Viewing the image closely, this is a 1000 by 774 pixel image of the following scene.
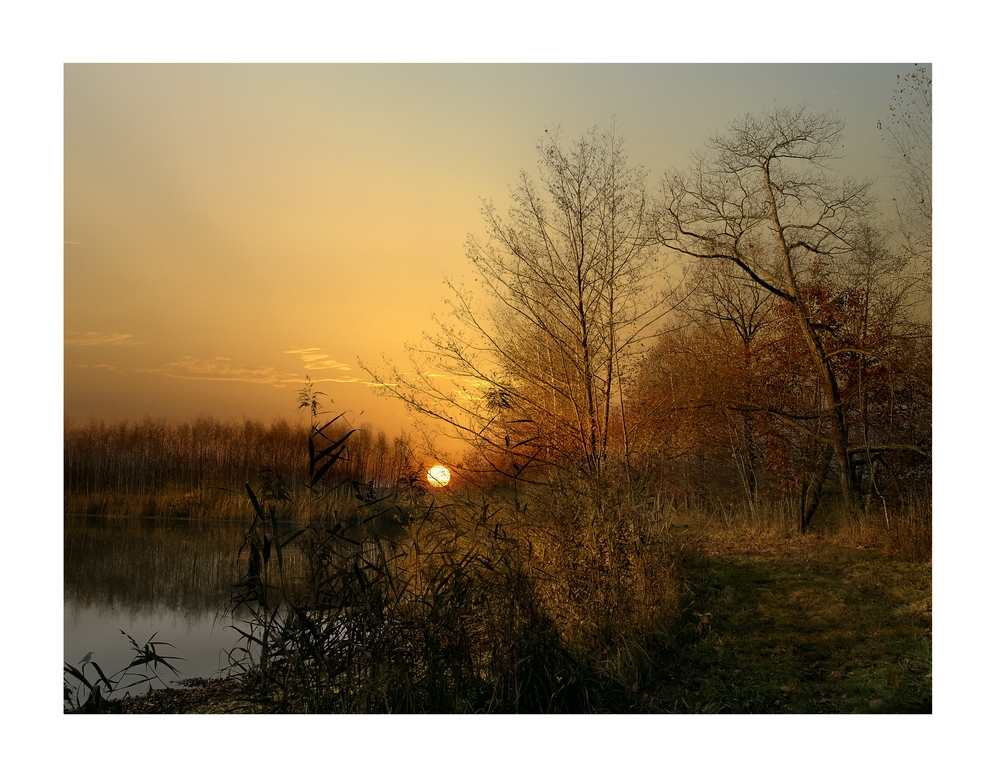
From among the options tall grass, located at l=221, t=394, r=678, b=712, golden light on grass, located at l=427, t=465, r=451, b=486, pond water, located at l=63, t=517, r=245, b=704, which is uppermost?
golden light on grass, located at l=427, t=465, r=451, b=486

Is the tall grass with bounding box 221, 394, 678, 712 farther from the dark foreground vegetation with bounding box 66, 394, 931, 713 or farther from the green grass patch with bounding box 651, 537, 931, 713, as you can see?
the green grass patch with bounding box 651, 537, 931, 713

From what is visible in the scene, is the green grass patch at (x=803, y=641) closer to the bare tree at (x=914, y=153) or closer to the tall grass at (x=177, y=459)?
the tall grass at (x=177, y=459)

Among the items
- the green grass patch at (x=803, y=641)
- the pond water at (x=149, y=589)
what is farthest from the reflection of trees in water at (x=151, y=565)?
the green grass patch at (x=803, y=641)

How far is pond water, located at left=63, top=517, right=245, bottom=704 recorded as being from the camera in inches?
179

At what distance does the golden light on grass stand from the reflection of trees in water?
239cm

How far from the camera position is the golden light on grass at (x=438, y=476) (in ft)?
13.0

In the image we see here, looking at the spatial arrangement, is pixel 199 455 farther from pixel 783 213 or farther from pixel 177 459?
Result: pixel 783 213

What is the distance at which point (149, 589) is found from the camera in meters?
6.01

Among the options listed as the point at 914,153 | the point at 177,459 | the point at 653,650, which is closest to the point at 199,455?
the point at 177,459

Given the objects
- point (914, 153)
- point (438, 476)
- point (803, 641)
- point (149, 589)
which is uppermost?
point (914, 153)

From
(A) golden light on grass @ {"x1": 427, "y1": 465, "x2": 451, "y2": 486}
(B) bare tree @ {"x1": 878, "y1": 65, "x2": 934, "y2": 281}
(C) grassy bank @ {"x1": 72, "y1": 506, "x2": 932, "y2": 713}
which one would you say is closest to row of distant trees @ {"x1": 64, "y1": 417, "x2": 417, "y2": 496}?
(A) golden light on grass @ {"x1": 427, "y1": 465, "x2": 451, "y2": 486}

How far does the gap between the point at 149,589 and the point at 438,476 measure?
3452 millimetres

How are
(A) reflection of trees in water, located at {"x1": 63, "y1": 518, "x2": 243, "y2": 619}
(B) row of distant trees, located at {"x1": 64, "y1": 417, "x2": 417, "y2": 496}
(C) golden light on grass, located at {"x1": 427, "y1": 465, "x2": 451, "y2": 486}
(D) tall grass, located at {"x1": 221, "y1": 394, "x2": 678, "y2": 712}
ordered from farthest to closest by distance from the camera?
1. (A) reflection of trees in water, located at {"x1": 63, "y1": 518, "x2": 243, "y2": 619}
2. (C) golden light on grass, located at {"x1": 427, "y1": 465, "x2": 451, "y2": 486}
3. (B) row of distant trees, located at {"x1": 64, "y1": 417, "x2": 417, "y2": 496}
4. (D) tall grass, located at {"x1": 221, "y1": 394, "x2": 678, "y2": 712}
